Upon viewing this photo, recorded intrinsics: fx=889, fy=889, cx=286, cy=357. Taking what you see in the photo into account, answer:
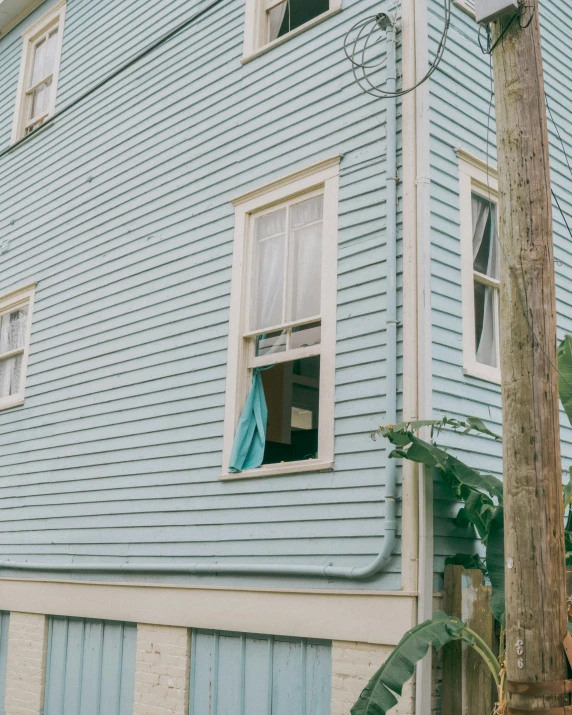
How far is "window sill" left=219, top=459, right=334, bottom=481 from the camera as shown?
745 centimetres

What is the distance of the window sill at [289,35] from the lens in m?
8.63

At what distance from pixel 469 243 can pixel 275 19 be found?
12.0ft

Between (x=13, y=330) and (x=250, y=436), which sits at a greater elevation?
(x=13, y=330)

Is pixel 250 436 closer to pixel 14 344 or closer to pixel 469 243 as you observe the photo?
pixel 469 243

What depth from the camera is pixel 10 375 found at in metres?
12.1

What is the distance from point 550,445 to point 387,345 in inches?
103

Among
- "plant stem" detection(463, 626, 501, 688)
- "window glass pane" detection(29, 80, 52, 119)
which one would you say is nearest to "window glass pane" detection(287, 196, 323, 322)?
"plant stem" detection(463, 626, 501, 688)

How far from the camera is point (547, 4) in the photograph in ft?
32.8

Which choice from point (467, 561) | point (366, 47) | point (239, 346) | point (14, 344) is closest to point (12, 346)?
point (14, 344)

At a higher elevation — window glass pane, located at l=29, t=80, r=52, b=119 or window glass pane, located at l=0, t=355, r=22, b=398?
window glass pane, located at l=29, t=80, r=52, b=119

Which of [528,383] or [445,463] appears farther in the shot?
[445,463]

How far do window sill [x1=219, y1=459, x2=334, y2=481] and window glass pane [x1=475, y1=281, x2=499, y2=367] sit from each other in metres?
1.72

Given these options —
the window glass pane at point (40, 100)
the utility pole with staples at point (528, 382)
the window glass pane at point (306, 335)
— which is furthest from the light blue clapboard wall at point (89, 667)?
the window glass pane at point (40, 100)

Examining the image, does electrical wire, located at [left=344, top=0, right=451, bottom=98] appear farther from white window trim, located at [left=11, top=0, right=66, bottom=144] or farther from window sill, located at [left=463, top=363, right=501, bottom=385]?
white window trim, located at [left=11, top=0, right=66, bottom=144]
